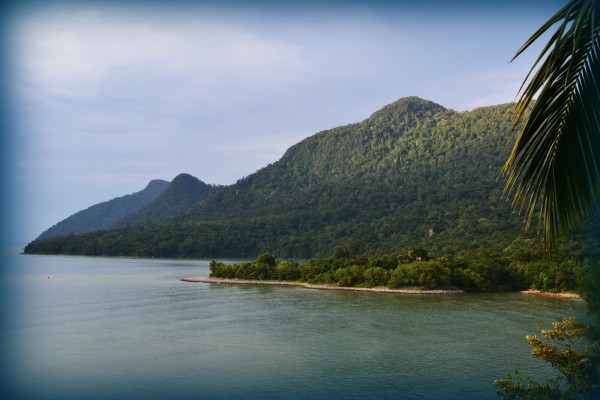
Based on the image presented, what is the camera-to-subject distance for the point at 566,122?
1.88m

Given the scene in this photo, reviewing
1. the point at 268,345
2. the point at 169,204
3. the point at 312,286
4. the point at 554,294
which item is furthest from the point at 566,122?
the point at 169,204

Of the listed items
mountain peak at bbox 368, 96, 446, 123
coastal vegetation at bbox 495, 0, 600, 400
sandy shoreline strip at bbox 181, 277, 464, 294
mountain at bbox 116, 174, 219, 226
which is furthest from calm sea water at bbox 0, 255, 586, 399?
mountain at bbox 116, 174, 219, 226

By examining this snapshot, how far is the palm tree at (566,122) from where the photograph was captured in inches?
70.2

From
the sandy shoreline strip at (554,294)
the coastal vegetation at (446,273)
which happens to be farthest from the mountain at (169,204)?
the sandy shoreline strip at (554,294)

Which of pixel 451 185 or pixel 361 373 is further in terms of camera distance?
pixel 451 185

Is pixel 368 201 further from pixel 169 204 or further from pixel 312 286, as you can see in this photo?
pixel 169 204

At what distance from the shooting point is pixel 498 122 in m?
122

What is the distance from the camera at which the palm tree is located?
1783mm

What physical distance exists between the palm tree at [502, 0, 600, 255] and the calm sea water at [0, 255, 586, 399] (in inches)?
621

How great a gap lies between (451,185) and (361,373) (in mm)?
88070

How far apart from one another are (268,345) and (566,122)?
929 inches

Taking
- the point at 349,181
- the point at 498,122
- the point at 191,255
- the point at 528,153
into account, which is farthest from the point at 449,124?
the point at 528,153

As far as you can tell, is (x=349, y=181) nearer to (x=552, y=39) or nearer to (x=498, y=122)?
(x=498, y=122)

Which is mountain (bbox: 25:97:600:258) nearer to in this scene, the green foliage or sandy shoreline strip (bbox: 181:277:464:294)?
sandy shoreline strip (bbox: 181:277:464:294)
